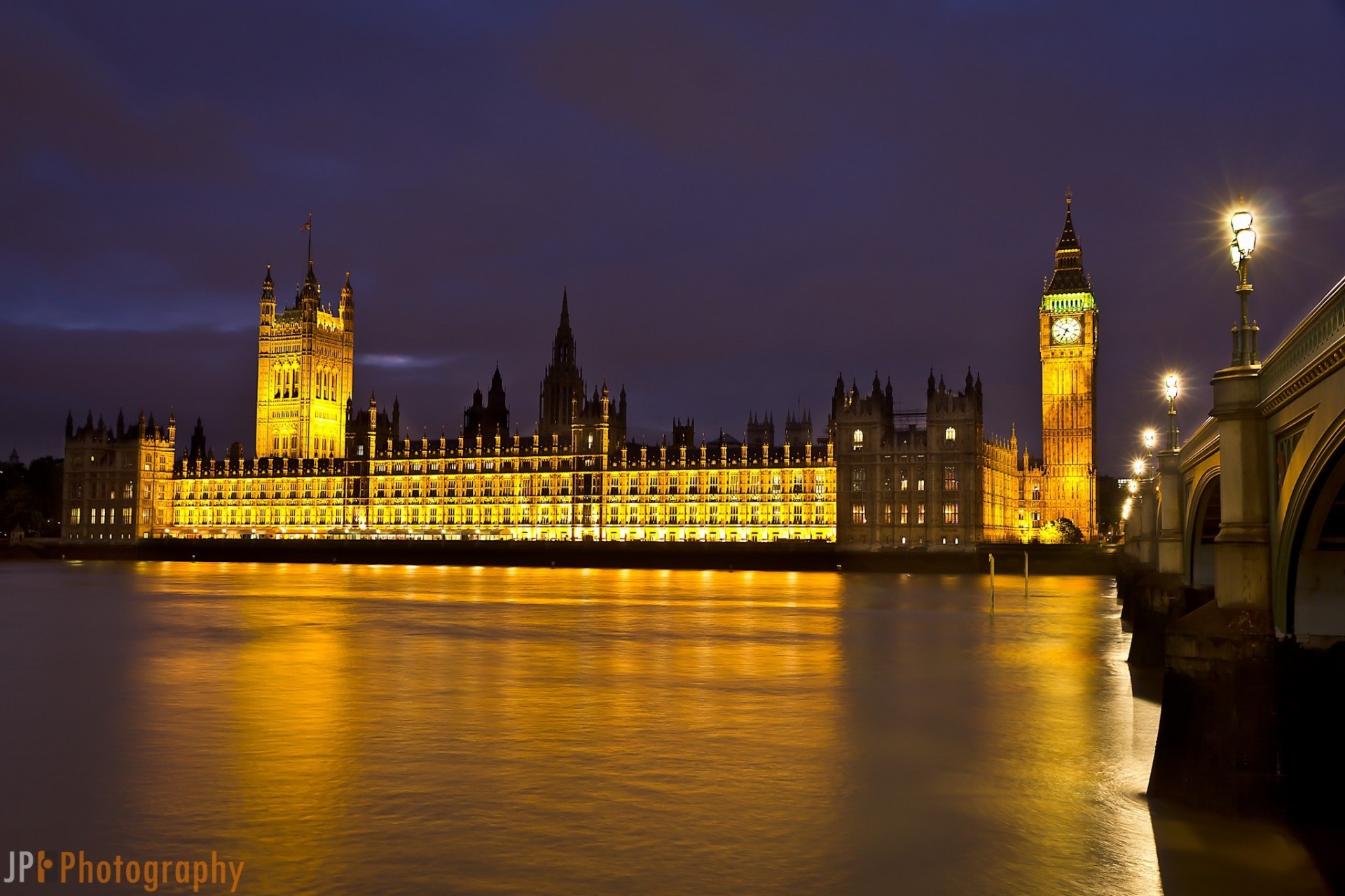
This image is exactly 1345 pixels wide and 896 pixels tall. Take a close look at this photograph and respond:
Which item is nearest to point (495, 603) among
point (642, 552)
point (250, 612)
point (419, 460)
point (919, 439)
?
point (250, 612)

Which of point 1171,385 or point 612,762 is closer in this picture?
point 612,762

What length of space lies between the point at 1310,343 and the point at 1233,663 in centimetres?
464

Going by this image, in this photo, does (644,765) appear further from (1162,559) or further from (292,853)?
(1162,559)

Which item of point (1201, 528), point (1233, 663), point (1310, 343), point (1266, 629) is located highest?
point (1310, 343)

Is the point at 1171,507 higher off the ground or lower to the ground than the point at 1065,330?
lower

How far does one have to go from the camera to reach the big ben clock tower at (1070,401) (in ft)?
453

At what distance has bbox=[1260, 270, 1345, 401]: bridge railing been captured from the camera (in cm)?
1330

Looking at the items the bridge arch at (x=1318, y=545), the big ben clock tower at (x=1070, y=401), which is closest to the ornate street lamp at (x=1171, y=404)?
the bridge arch at (x=1318, y=545)

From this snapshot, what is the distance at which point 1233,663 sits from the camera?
54.0 ft

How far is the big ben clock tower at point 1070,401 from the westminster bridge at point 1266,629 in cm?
12273

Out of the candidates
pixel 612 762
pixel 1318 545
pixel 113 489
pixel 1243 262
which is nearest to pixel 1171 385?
pixel 1318 545

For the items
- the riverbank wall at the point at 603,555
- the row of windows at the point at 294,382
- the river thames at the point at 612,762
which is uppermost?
the row of windows at the point at 294,382

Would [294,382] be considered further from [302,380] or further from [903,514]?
[903,514]

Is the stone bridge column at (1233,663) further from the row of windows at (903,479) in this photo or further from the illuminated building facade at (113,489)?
the illuminated building facade at (113,489)
